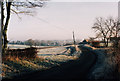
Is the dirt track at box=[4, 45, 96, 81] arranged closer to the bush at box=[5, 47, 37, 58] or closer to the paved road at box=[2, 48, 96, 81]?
the paved road at box=[2, 48, 96, 81]

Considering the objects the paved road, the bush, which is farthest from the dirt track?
the bush

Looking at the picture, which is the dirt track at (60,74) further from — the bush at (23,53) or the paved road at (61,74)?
the bush at (23,53)

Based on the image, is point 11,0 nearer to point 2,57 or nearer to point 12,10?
point 12,10

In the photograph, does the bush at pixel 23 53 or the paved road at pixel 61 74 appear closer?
the paved road at pixel 61 74

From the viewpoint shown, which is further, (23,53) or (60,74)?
(23,53)

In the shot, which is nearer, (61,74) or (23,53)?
(61,74)

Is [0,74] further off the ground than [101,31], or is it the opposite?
[101,31]

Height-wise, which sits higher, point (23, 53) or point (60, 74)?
point (23, 53)

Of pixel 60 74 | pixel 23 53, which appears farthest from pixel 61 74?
pixel 23 53

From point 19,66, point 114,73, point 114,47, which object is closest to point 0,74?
point 19,66

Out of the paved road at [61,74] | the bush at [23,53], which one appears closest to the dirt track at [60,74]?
the paved road at [61,74]

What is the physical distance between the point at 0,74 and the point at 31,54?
4934 mm

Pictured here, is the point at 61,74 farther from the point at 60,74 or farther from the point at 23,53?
the point at 23,53

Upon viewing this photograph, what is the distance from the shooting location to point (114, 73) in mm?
6617
